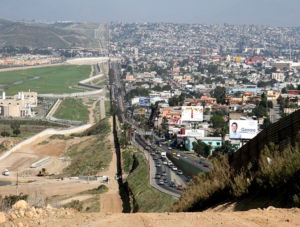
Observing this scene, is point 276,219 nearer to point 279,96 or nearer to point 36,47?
point 279,96

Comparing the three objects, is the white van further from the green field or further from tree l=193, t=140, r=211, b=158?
the green field

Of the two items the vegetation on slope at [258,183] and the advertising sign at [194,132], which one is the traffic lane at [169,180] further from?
the advertising sign at [194,132]

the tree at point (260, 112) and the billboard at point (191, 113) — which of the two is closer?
the billboard at point (191, 113)

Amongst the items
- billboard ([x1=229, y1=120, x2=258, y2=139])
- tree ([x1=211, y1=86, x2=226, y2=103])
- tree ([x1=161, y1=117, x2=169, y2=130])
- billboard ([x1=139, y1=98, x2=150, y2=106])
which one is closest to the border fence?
billboard ([x1=229, y1=120, x2=258, y2=139])

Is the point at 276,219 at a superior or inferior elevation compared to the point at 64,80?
superior

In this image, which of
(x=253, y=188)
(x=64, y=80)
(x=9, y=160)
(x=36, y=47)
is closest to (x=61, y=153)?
(x=9, y=160)

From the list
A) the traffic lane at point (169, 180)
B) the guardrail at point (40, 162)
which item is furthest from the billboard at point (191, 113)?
the traffic lane at point (169, 180)

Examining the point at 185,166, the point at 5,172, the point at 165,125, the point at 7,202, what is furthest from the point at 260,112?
the point at 7,202
